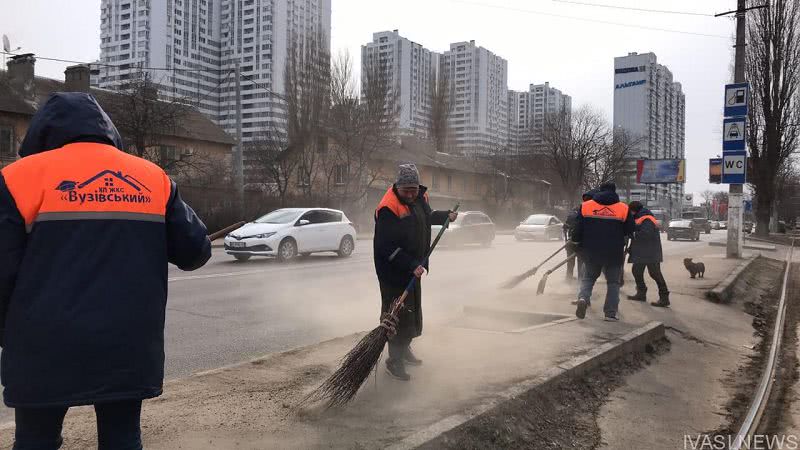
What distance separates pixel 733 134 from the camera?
17.9 metres

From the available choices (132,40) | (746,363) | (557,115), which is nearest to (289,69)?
(132,40)

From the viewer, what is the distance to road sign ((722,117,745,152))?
1778 centimetres

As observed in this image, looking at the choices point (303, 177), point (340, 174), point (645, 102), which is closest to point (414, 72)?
point (645, 102)

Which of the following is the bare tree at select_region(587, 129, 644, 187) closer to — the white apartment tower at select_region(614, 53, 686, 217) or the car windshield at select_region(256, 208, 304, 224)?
the white apartment tower at select_region(614, 53, 686, 217)

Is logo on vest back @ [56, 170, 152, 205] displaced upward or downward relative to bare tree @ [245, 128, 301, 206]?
downward

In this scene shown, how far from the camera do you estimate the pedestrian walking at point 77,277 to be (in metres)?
2.09

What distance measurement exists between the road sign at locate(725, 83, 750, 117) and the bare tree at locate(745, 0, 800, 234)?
52.0ft

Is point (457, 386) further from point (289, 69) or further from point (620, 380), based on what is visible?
point (289, 69)

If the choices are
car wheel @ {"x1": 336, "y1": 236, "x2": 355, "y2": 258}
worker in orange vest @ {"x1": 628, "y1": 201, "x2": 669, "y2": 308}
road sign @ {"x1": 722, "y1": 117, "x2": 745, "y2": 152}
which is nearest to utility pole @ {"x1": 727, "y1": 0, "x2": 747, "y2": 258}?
road sign @ {"x1": 722, "y1": 117, "x2": 745, "y2": 152}

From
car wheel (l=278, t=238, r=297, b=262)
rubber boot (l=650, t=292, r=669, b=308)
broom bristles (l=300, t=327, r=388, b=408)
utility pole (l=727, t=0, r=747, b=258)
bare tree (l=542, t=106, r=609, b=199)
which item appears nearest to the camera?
broom bristles (l=300, t=327, r=388, b=408)

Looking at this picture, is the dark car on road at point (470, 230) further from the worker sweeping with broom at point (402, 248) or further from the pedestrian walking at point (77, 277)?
the pedestrian walking at point (77, 277)

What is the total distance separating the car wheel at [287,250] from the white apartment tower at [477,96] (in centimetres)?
5228

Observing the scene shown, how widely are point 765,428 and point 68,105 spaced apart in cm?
513

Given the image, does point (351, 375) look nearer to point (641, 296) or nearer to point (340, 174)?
point (641, 296)
